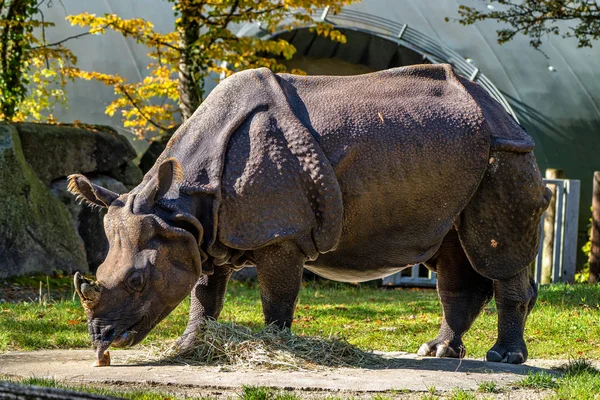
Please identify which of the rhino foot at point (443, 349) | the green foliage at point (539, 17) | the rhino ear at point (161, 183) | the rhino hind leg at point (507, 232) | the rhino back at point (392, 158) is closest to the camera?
the rhino ear at point (161, 183)

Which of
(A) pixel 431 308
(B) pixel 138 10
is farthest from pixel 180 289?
(B) pixel 138 10

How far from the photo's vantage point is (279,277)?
5.64 m

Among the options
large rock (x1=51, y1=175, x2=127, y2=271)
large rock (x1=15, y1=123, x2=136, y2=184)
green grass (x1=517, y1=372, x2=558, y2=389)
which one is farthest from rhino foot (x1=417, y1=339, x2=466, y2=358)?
large rock (x1=15, y1=123, x2=136, y2=184)

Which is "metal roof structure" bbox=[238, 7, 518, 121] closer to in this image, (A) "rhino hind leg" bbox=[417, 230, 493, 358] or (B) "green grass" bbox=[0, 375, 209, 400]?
(A) "rhino hind leg" bbox=[417, 230, 493, 358]

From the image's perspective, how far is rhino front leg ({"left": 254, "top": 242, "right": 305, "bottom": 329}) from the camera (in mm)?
5609

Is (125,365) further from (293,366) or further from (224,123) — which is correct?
(224,123)

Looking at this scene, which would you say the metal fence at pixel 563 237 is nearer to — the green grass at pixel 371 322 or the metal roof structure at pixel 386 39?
the metal roof structure at pixel 386 39

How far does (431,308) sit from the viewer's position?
10211mm

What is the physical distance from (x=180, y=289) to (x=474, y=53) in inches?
488

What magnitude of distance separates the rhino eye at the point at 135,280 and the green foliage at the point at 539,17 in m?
11.7

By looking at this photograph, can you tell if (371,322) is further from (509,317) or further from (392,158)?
(392,158)

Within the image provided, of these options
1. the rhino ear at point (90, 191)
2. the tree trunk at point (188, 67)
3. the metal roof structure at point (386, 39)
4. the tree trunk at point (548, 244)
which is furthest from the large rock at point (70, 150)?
the rhino ear at point (90, 191)

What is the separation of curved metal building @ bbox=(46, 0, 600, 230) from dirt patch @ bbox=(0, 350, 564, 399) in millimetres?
10938

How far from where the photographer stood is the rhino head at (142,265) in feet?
17.3
